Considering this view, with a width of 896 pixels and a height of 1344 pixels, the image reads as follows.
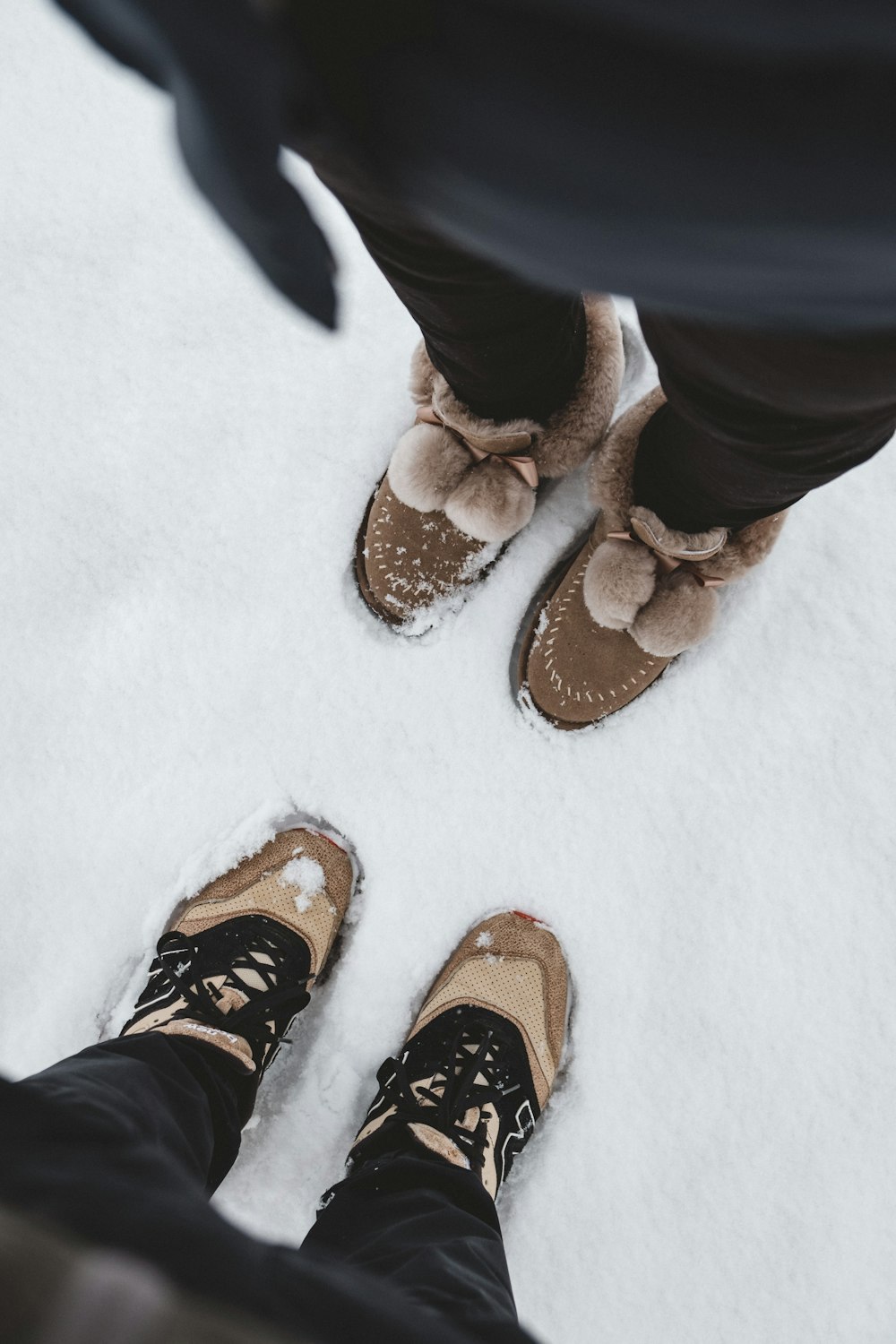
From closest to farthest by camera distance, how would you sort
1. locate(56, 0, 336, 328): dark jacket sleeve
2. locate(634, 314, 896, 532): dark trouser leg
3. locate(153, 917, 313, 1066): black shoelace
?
locate(56, 0, 336, 328): dark jacket sleeve, locate(634, 314, 896, 532): dark trouser leg, locate(153, 917, 313, 1066): black shoelace

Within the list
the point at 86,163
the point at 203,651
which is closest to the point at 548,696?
the point at 203,651

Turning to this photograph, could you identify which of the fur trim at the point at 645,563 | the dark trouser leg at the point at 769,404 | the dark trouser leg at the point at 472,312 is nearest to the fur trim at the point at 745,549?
the fur trim at the point at 645,563

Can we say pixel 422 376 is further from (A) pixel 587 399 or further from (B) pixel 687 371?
(B) pixel 687 371

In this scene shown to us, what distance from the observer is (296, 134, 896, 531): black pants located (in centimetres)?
34

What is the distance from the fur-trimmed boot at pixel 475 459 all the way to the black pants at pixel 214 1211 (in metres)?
0.56

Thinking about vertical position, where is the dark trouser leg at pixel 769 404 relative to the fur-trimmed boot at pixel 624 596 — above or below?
above

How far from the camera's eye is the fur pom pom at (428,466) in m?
0.73

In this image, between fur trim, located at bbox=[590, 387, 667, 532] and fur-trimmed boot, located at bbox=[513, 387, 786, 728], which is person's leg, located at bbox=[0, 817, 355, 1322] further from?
fur trim, located at bbox=[590, 387, 667, 532]

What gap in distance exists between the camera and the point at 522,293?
48 cm

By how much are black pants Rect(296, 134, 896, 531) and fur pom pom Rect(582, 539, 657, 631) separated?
0.05 metres

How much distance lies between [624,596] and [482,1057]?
0.51 metres

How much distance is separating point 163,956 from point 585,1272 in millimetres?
573

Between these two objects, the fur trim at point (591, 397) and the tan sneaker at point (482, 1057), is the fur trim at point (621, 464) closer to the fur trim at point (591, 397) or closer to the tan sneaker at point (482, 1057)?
the fur trim at point (591, 397)

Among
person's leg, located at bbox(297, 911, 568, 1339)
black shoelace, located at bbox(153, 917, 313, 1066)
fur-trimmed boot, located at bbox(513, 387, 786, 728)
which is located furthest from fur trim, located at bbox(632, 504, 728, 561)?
black shoelace, located at bbox(153, 917, 313, 1066)
